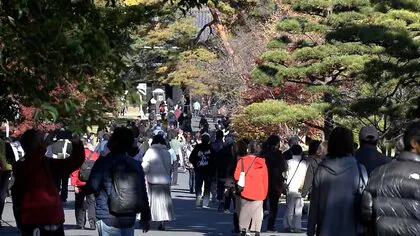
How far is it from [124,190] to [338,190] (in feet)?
7.05

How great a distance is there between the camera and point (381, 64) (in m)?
17.2

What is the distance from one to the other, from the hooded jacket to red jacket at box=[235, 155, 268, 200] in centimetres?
635

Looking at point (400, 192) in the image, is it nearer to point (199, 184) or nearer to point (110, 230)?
point (110, 230)

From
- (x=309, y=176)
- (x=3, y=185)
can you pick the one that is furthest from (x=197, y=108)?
(x=309, y=176)

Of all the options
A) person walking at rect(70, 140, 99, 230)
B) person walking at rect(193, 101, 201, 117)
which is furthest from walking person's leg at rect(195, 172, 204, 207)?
person walking at rect(193, 101, 201, 117)

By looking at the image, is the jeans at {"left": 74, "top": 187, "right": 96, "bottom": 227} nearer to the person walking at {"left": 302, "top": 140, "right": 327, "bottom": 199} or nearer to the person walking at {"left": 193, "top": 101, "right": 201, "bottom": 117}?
the person walking at {"left": 302, "top": 140, "right": 327, "bottom": 199}

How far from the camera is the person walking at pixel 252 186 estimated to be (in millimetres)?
15156

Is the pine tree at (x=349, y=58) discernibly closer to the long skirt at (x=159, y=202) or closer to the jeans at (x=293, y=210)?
the jeans at (x=293, y=210)

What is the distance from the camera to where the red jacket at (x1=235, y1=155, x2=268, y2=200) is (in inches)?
597

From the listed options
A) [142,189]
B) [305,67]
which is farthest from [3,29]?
[305,67]

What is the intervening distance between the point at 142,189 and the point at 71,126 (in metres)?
2.66

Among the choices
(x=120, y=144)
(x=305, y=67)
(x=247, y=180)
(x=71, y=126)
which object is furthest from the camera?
(x=305, y=67)

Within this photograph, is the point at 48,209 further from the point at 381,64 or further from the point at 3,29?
the point at 381,64

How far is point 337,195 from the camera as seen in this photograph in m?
8.61
